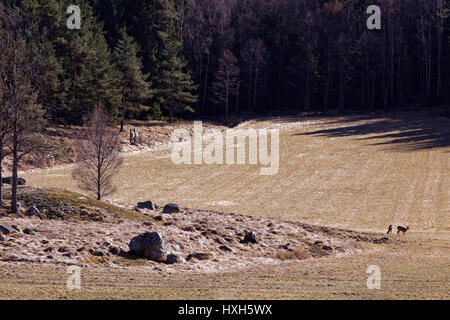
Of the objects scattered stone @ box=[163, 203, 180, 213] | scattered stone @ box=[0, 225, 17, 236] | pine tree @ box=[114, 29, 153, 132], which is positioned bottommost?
→ scattered stone @ box=[163, 203, 180, 213]

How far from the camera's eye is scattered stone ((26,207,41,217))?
26.0 m

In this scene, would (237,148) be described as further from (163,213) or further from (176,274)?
(176,274)

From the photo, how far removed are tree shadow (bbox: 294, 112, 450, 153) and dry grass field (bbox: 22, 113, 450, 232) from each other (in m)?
0.13

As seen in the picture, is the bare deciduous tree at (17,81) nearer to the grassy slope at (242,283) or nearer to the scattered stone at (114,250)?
the scattered stone at (114,250)

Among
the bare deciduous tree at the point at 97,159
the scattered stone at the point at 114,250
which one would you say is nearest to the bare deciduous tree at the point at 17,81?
the scattered stone at the point at 114,250

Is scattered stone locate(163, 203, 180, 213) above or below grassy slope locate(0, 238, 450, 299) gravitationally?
above

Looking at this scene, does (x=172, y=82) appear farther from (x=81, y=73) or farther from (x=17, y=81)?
(x=17, y=81)

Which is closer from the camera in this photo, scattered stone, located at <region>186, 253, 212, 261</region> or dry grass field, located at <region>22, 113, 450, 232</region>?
scattered stone, located at <region>186, 253, 212, 261</region>

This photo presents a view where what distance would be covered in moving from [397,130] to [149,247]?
58283 mm

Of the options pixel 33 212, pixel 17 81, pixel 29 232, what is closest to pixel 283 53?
pixel 33 212

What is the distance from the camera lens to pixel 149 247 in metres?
21.5

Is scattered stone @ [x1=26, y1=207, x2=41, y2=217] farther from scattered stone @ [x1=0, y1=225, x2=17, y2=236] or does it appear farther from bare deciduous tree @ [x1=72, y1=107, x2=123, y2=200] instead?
bare deciduous tree @ [x1=72, y1=107, x2=123, y2=200]

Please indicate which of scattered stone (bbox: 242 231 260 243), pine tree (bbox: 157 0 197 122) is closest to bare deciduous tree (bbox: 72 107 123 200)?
scattered stone (bbox: 242 231 260 243)

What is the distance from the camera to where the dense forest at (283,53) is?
286ft
